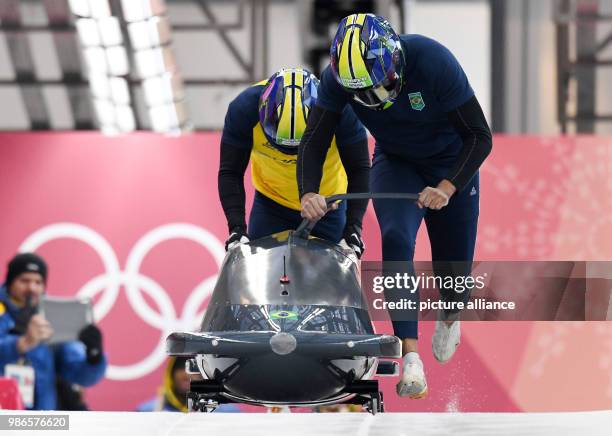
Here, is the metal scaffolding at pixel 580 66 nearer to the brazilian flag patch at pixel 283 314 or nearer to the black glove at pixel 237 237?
the black glove at pixel 237 237

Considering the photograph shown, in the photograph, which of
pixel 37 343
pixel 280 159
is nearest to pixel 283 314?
pixel 280 159

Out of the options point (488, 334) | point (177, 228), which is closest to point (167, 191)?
point (177, 228)

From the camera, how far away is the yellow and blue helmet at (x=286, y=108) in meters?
4.90

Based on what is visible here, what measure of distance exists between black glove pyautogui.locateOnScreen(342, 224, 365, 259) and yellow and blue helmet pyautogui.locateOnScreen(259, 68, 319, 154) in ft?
1.30

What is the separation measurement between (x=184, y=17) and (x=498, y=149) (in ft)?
17.6

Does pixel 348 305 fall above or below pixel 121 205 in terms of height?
above

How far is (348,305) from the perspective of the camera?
4469mm

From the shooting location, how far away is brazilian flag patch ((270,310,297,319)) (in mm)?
4262

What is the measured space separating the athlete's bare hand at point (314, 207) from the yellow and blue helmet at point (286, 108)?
0.43 meters

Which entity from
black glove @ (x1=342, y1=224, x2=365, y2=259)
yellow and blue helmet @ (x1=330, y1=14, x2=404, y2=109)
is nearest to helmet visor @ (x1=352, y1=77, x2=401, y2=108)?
yellow and blue helmet @ (x1=330, y1=14, x2=404, y2=109)

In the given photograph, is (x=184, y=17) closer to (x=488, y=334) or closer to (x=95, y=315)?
(x=95, y=315)

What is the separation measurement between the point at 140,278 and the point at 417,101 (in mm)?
3298

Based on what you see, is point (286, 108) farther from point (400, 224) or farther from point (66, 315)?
point (66, 315)

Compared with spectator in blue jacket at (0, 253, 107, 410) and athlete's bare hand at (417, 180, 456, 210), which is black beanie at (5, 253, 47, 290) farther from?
athlete's bare hand at (417, 180, 456, 210)
